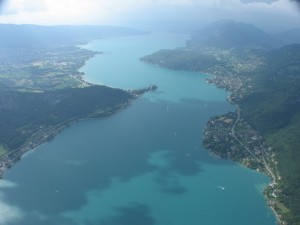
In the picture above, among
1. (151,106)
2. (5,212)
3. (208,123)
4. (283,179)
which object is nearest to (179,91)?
(151,106)

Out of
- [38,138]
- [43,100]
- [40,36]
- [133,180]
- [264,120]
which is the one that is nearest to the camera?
[133,180]

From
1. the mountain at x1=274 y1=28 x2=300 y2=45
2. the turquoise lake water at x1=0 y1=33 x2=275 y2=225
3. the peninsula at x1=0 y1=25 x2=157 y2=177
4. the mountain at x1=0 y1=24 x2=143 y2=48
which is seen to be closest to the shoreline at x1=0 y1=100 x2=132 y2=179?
the peninsula at x1=0 y1=25 x2=157 y2=177

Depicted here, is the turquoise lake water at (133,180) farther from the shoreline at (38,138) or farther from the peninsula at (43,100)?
the peninsula at (43,100)

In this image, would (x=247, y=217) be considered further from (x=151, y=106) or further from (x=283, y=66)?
(x=283, y=66)

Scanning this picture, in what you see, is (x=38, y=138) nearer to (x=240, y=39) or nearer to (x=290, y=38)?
(x=240, y=39)

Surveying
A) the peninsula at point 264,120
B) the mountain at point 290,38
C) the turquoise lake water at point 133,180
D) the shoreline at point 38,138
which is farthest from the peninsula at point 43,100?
the mountain at point 290,38

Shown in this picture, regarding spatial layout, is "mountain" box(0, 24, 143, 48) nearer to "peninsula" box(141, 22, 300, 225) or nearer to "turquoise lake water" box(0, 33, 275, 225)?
"peninsula" box(141, 22, 300, 225)

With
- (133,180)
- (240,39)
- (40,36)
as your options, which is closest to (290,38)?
(240,39)
